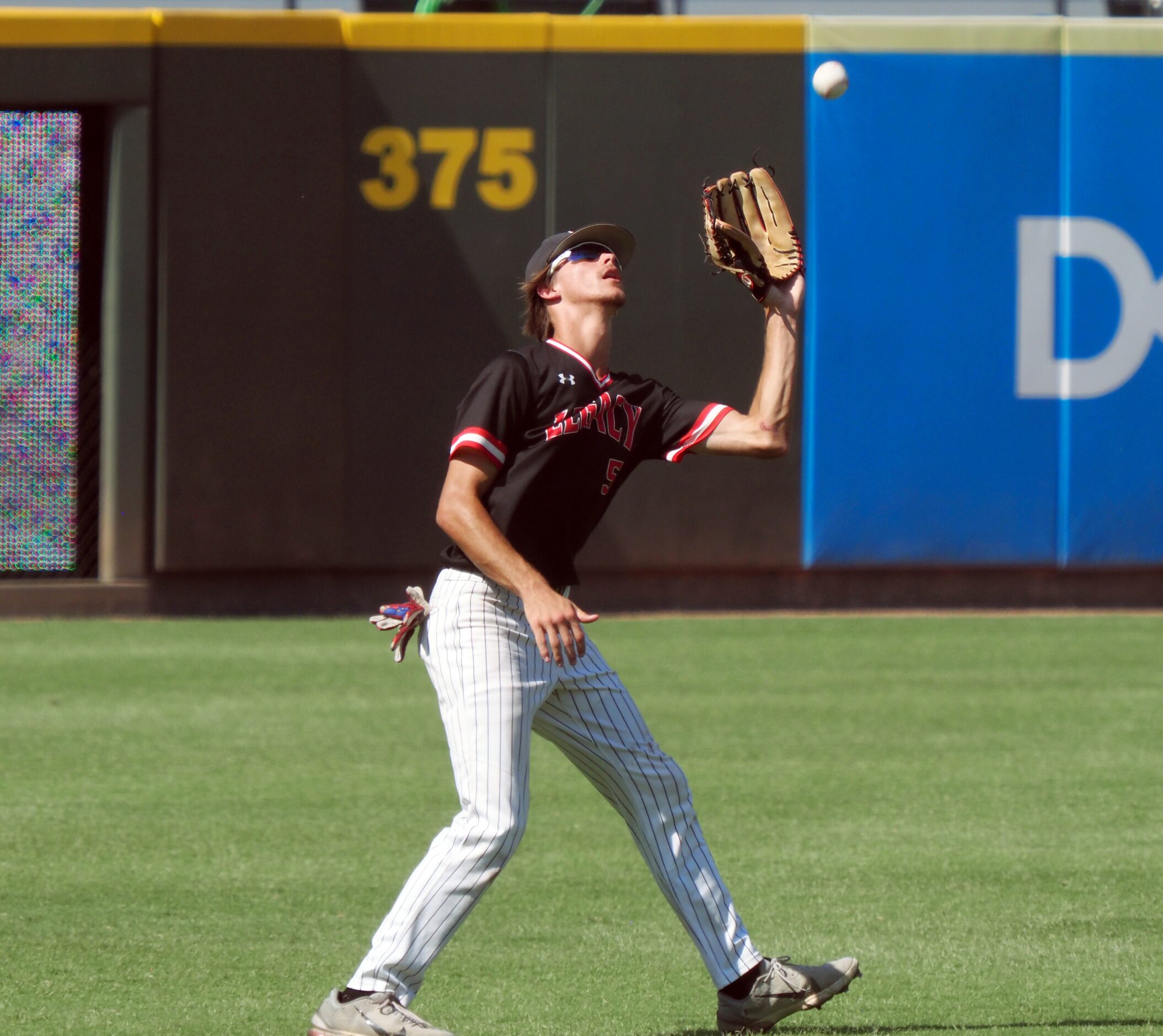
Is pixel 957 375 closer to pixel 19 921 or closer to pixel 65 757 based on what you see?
pixel 65 757

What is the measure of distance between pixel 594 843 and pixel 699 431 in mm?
2479

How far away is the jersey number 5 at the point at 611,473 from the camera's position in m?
4.00

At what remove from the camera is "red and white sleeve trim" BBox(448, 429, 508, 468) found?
12.3 ft

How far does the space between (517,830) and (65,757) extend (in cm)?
444

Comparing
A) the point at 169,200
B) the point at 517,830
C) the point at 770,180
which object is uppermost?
the point at 169,200

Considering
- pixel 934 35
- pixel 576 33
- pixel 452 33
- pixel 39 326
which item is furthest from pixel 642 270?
pixel 39 326

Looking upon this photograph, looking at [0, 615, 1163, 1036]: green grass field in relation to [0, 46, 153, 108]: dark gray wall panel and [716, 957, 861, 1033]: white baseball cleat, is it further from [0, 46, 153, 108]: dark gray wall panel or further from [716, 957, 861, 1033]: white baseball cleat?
[0, 46, 153, 108]: dark gray wall panel

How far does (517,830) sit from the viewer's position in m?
3.75

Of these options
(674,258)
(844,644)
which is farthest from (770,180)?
(674,258)

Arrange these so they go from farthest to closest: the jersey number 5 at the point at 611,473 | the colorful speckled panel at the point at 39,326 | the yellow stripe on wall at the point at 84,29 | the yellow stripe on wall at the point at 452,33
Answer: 1. the yellow stripe on wall at the point at 452,33
2. the colorful speckled panel at the point at 39,326
3. the yellow stripe on wall at the point at 84,29
4. the jersey number 5 at the point at 611,473

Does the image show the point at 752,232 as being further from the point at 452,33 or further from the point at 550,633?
the point at 452,33

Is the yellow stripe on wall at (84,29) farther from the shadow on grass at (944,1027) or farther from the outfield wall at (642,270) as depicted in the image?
the shadow on grass at (944,1027)

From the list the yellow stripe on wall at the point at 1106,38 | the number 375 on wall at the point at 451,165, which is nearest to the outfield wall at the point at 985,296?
the yellow stripe on wall at the point at 1106,38

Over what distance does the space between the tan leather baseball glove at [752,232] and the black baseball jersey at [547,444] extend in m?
0.56
